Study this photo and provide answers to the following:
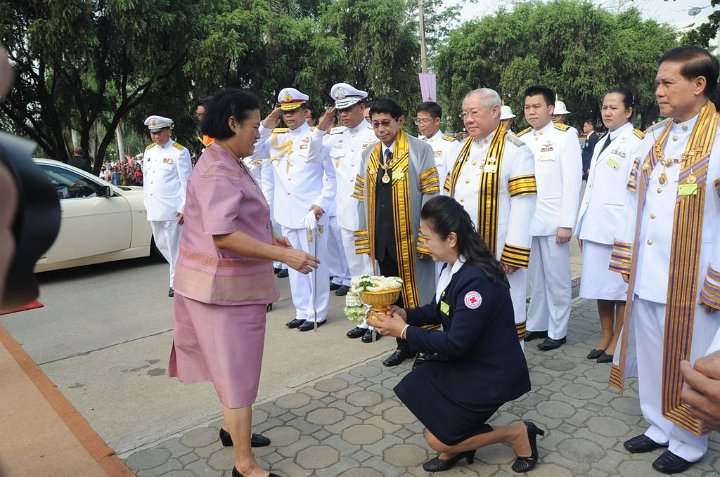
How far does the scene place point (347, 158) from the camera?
5617 millimetres

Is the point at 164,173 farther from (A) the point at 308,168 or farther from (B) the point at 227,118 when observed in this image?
(B) the point at 227,118

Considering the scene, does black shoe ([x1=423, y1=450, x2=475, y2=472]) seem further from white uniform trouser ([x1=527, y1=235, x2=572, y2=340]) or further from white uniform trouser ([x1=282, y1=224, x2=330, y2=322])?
white uniform trouser ([x1=282, y1=224, x2=330, y2=322])

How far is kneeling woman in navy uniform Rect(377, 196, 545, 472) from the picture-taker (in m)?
2.74

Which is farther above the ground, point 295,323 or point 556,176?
point 556,176

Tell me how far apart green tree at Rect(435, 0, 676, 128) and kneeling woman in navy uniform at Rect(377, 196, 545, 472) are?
24100 mm

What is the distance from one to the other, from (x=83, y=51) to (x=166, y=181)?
7.92 metres

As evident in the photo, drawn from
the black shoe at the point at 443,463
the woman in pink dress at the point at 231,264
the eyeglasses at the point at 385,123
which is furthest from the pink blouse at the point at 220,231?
the eyeglasses at the point at 385,123

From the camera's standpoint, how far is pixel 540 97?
475cm

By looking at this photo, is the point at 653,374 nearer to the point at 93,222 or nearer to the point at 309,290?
the point at 309,290

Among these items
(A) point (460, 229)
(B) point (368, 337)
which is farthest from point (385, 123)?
(B) point (368, 337)

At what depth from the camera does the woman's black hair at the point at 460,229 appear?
9.31 ft

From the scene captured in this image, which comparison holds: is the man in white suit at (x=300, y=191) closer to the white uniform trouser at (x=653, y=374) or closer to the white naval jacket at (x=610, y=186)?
the white naval jacket at (x=610, y=186)

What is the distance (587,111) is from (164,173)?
25.5m

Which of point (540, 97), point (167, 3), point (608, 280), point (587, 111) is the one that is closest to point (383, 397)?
point (608, 280)
